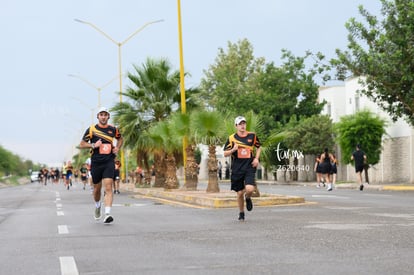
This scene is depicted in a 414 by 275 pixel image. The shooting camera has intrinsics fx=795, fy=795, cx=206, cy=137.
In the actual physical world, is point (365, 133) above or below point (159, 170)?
above

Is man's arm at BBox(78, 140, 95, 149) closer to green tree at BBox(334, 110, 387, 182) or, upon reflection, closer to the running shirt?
the running shirt

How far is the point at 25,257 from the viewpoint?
8.86m

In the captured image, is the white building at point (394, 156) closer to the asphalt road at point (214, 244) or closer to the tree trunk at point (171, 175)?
the tree trunk at point (171, 175)

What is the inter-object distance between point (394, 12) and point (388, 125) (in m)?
12.5

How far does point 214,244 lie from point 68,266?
2.42 metres

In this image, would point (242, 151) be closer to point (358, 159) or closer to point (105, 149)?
point (105, 149)

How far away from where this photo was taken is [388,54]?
3120 centimetres

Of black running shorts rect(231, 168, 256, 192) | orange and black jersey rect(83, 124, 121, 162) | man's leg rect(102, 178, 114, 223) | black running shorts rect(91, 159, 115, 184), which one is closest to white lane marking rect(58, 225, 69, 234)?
man's leg rect(102, 178, 114, 223)

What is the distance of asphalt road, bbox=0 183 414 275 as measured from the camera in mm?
7707

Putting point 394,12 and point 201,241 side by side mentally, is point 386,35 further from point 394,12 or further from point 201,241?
point 201,241

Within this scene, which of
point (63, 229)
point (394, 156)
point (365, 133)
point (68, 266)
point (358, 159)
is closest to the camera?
point (68, 266)

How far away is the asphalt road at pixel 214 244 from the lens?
7707mm

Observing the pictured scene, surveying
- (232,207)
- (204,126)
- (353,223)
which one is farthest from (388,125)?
(353,223)

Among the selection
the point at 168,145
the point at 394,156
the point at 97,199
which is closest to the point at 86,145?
the point at 97,199
